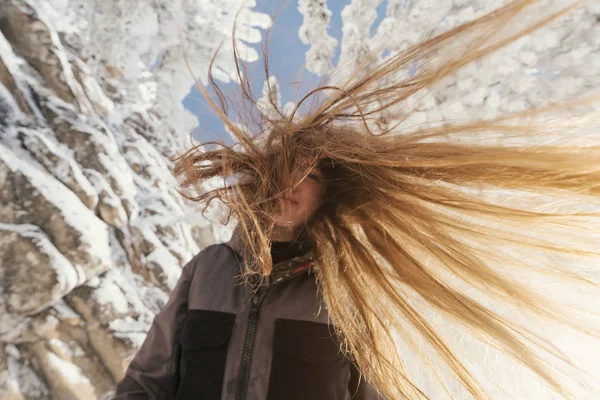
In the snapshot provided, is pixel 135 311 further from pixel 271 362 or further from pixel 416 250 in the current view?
pixel 416 250

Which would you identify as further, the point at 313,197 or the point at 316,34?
the point at 316,34

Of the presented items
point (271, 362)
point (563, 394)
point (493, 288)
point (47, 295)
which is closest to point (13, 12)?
point (47, 295)

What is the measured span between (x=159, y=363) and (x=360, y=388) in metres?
0.88

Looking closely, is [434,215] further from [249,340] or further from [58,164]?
[58,164]

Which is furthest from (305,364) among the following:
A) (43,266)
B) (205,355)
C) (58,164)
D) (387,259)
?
(58,164)

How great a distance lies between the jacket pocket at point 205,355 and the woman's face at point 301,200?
454 mm

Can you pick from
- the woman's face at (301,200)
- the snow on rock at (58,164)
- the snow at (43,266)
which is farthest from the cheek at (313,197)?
the snow on rock at (58,164)

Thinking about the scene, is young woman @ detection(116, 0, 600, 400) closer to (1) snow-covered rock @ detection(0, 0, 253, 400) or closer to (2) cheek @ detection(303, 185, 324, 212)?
(2) cheek @ detection(303, 185, 324, 212)

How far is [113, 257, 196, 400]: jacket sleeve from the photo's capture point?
1.50 meters

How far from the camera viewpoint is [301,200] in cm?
150

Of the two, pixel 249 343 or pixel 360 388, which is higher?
pixel 249 343

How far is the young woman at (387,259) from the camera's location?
1.27 metres

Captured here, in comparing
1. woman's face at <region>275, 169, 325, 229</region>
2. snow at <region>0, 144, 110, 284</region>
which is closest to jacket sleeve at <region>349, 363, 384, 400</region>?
woman's face at <region>275, 169, 325, 229</region>

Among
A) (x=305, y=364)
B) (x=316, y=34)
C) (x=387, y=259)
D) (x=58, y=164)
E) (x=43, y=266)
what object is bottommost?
(x=305, y=364)
